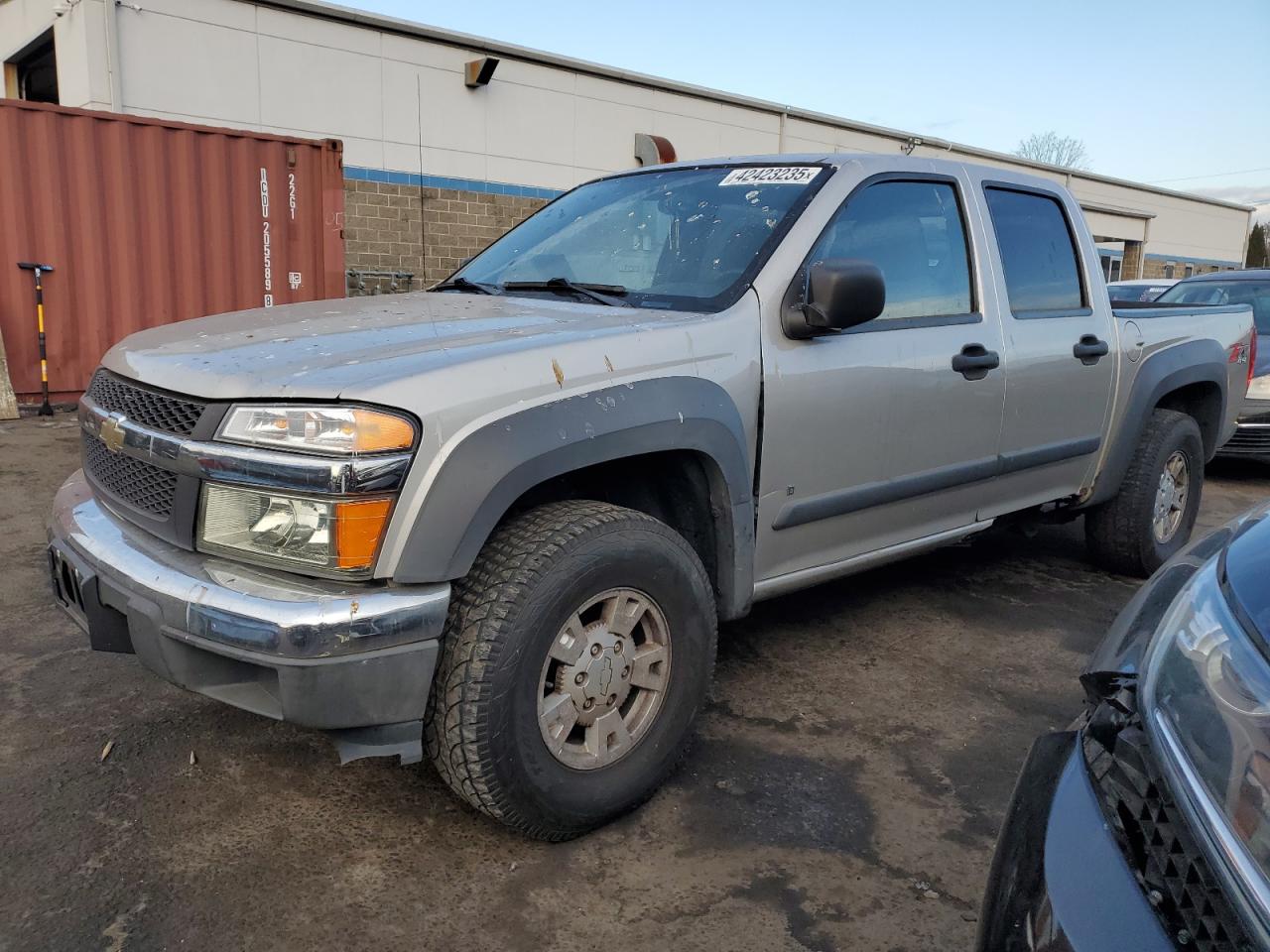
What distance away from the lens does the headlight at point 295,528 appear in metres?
2.01

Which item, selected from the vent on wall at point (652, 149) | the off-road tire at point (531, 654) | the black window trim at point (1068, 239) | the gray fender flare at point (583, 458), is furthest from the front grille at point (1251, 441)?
the vent on wall at point (652, 149)

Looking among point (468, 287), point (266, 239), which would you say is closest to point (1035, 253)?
point (468, 287)

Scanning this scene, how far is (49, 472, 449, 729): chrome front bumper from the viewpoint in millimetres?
1978

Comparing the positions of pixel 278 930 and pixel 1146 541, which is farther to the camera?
pixel 1146 541

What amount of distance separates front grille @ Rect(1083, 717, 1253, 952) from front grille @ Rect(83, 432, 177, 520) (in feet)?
6.35

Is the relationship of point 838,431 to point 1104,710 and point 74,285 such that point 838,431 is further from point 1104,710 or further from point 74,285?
point 74,285

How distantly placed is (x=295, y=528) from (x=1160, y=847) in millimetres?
1644

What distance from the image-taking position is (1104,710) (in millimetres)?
1466

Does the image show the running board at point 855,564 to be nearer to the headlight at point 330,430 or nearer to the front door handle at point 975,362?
the front door handle at point 975,362

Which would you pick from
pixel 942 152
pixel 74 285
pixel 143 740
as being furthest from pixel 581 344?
pixel 942 152

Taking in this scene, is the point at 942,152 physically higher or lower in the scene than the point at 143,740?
higher

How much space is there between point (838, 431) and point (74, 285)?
7.58 metres

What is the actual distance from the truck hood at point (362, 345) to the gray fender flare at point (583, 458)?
98mm

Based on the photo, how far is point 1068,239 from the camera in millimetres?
4188
